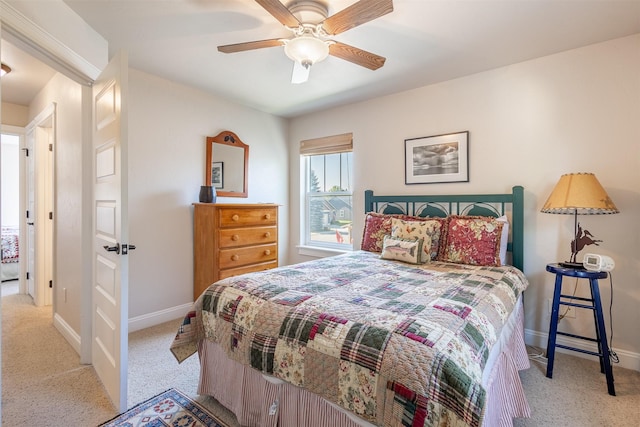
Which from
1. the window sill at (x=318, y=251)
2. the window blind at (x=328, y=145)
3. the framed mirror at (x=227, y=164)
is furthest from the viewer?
the window sill at (x=318, y=251)

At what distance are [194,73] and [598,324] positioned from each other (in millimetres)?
3819

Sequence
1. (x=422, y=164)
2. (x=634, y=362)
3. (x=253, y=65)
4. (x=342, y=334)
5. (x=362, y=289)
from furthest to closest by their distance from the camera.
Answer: (x=422, y=164)
(x=253, y=65)
(x=634, y=362)
(x=362, y=289)
(x=342, y=334)

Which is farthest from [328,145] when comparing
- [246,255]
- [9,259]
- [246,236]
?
[9,259]

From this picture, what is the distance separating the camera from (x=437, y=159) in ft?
10.6

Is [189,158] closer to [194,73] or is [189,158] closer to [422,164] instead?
[194,73]

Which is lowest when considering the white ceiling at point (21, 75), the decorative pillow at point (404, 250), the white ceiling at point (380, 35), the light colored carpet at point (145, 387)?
the light colored carpet at point (145, 387)

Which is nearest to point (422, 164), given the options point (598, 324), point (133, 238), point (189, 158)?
point (598, 324)

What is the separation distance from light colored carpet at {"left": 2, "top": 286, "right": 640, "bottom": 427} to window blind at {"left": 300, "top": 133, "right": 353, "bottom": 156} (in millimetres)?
2730

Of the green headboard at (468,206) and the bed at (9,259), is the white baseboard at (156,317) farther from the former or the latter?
the bed at (9,259)

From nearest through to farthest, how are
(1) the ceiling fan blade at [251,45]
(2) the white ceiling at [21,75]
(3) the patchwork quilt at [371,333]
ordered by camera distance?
(3) the patchwork quilt at [371,333] < (1) the ceiling fan blade at [251,45] < (2) the white ceiling at [21,75]

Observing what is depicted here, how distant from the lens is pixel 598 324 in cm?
214

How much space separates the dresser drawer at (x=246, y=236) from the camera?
316 cm

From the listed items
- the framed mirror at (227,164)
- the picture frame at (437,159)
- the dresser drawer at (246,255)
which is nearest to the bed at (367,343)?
the picture frame at (437,159)

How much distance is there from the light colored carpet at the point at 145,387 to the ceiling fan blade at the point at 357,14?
2.32m
